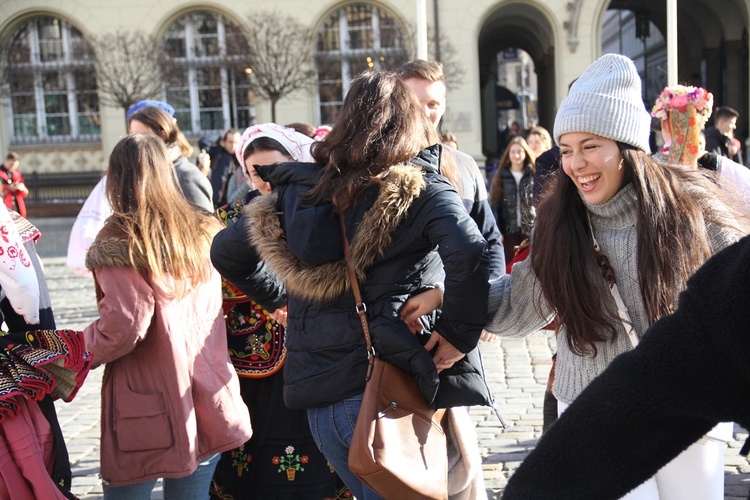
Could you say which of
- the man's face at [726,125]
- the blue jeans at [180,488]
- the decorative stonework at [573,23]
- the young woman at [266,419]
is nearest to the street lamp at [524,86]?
the decorative stonework at [573,23]

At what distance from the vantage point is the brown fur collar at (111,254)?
348cm

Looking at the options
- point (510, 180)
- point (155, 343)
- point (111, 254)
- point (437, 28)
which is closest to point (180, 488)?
point (155, 343)

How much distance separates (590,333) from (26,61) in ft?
81.5

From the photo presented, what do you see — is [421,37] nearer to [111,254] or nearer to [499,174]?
[111,254]

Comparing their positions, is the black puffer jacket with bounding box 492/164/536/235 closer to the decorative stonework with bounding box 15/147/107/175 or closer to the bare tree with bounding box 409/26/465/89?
the bare tree with bounding box 409/26/465/89

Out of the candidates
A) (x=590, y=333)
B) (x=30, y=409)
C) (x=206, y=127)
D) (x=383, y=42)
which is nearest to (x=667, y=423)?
(x=590, y=333)

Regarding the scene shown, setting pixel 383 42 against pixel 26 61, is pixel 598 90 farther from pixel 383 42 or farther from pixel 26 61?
pixel 26 61

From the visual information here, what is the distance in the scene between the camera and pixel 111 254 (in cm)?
348

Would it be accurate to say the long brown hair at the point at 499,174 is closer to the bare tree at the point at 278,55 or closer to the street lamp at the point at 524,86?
the bare tree at the point at 278,55

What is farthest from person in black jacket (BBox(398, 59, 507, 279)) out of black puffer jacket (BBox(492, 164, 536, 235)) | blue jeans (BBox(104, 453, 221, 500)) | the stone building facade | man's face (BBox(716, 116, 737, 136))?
the stone building facade

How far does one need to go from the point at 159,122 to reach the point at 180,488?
2.29 m

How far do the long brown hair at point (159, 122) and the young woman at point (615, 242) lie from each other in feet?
9.62

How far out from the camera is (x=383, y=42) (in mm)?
22547

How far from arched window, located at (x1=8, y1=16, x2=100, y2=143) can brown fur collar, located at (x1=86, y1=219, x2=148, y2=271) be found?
Answer: 853 inches
